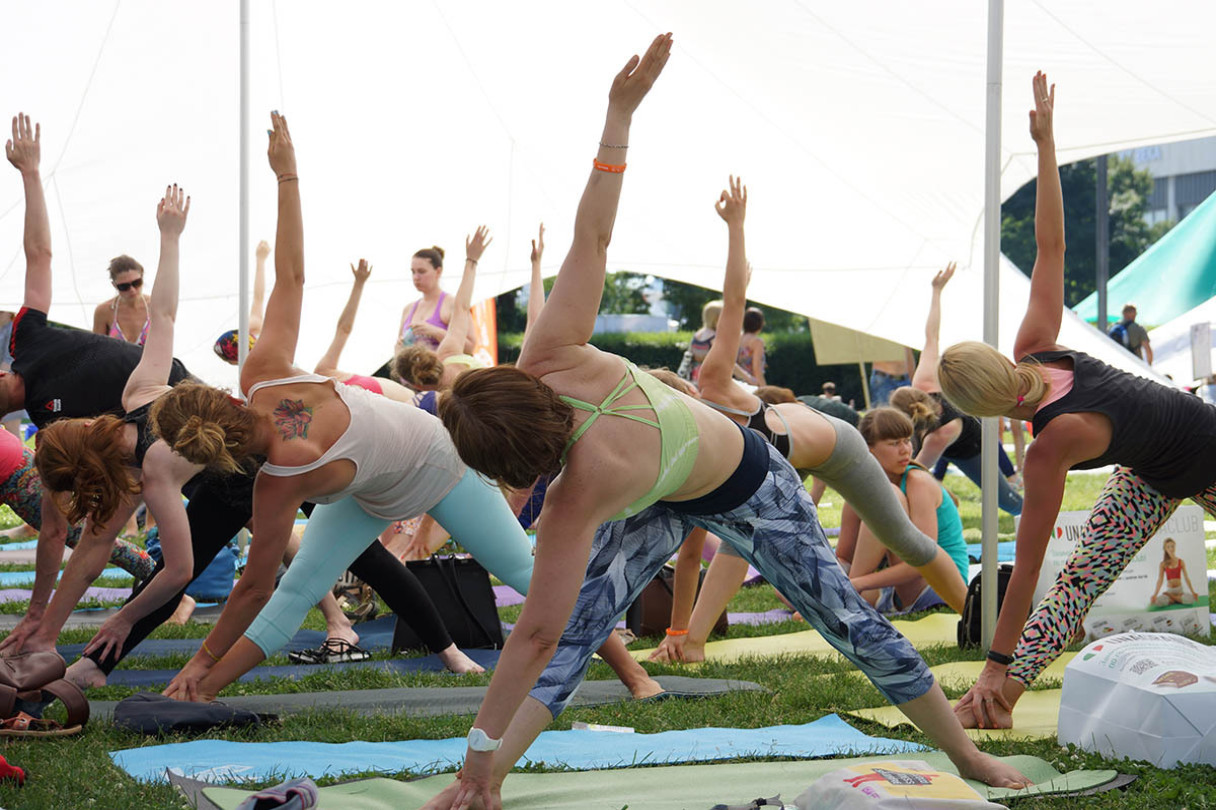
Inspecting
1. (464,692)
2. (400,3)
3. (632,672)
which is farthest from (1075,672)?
(400,3)

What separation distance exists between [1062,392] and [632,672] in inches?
70.2

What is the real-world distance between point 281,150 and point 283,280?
425 mm

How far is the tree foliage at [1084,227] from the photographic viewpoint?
139ft

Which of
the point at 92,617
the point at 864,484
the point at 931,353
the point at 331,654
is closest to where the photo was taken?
the point at 864,484

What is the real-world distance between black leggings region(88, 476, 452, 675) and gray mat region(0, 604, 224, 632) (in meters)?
1.42

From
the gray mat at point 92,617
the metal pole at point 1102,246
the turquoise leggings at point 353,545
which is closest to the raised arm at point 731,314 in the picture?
the turquoise leggings at point 353,545

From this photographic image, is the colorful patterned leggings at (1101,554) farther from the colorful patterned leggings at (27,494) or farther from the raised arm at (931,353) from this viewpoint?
the raised arm at (931,353)

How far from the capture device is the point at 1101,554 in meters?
3.95

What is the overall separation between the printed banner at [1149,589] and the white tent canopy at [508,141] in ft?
10.9

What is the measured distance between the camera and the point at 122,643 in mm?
4543

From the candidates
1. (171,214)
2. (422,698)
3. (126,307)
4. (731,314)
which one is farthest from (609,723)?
(126,307)

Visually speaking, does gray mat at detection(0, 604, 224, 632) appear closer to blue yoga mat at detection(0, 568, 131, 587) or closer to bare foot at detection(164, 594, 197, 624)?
bare foot at detection(164, 594, 197, 624)

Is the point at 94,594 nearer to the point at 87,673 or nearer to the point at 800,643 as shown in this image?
the point at 87,673

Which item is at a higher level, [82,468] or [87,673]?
[82,468]
